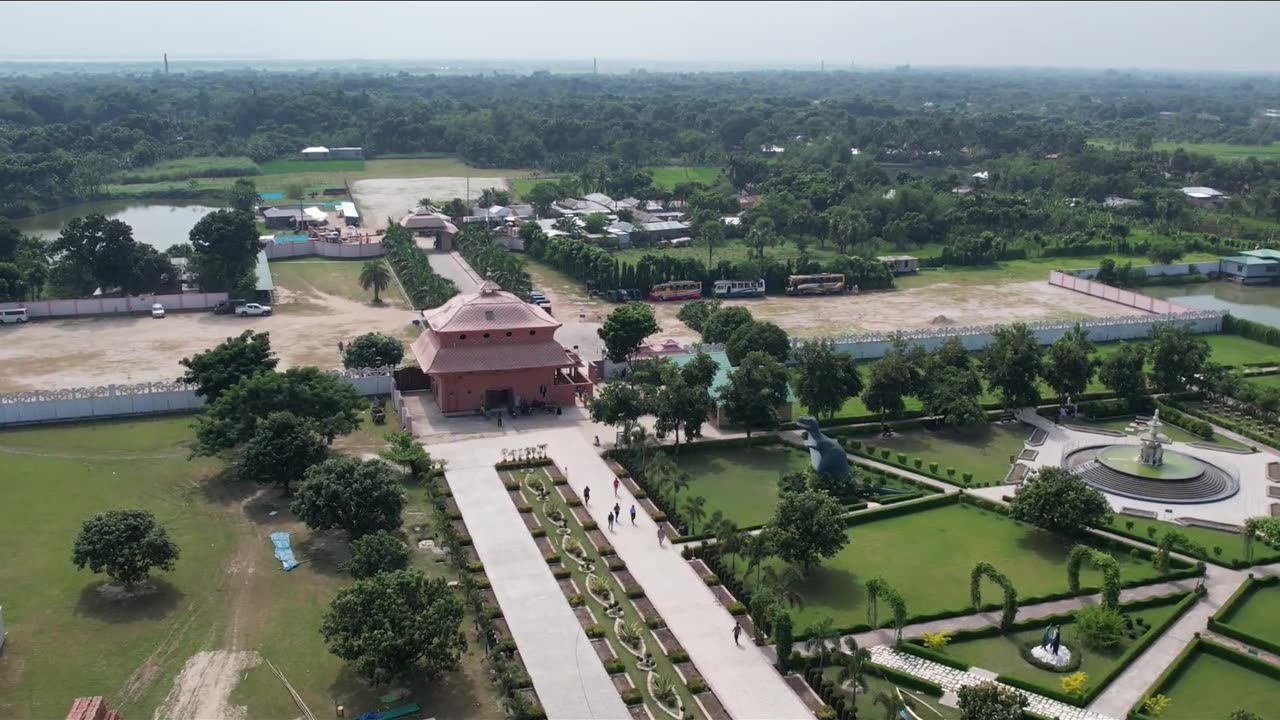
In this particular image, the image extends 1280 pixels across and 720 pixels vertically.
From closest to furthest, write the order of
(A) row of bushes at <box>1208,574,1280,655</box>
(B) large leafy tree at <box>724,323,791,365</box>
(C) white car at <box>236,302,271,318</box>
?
(A) row of bushes at <box>1208,574,1280,655</box> < (B) large leafy tree at <box>724,323,791,365</box> < (C) white car at <box>236,302,271,318</box>

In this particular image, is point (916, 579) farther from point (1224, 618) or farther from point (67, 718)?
point (67, 718)

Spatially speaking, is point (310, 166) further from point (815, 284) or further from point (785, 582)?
point (785, 582)

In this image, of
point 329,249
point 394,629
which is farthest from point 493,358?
point 329,249

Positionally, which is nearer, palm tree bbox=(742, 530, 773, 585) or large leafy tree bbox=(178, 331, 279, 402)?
palm tree bbox=(742, 530, 773, 585)

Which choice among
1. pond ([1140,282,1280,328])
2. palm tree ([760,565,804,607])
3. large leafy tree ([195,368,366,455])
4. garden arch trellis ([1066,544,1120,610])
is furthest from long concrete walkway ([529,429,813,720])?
pond ([1140,282,1280,328])

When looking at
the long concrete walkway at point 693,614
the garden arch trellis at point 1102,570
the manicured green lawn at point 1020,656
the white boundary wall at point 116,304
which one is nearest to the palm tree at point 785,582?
the long concrete walkway at point 693,614

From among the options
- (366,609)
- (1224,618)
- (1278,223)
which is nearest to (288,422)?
(366,609)

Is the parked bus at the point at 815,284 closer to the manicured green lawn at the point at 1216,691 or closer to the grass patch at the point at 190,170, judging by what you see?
the manicured green lawn at the point at 1216,691

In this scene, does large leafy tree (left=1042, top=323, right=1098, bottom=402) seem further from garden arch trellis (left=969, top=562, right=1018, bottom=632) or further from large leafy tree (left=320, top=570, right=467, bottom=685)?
large leafy tree (left=320, top=570, right=467, bottom=685)
